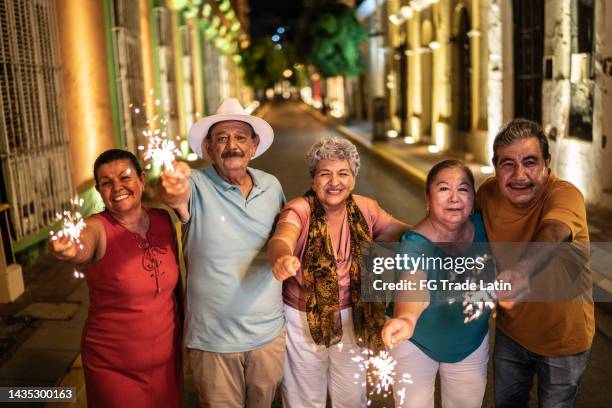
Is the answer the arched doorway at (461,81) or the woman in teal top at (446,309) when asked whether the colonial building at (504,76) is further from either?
the woman in teal top at (446,309)

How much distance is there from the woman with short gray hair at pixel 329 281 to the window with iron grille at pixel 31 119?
4901 mm

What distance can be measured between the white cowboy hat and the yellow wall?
233 inches

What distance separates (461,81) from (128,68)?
27.8 feet

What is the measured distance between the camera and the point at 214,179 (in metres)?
3.04

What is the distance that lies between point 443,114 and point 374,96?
426cm

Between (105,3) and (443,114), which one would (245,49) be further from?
(105,3)

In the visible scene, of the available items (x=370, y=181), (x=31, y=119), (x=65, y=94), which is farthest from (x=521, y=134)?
(x=370, y=181)

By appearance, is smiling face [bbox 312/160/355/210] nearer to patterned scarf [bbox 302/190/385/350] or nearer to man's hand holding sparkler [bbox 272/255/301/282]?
patterned scarf [bbox 302/190/385/350]

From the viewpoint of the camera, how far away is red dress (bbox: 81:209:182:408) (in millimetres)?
2854

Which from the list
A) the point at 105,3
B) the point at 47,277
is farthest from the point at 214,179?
the point at 105,3

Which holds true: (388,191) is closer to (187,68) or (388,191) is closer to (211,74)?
(187,68)

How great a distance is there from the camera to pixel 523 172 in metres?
2.74

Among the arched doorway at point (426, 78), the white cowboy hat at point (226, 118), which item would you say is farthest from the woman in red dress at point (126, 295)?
the arched doorway at point (426, 78)

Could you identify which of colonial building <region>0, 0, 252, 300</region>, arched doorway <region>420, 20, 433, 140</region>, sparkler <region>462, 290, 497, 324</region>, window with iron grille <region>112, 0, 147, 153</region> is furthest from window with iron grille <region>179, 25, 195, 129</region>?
sparkler <region>462, 290, 497, 324</region>
